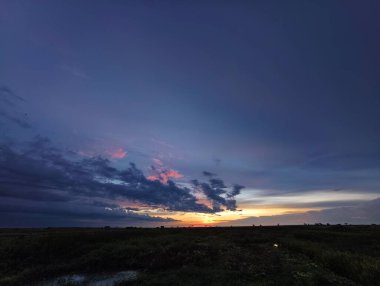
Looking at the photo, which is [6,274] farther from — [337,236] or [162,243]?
[337,236]

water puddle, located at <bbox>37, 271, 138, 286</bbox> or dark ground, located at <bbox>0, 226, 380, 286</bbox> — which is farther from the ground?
dark ground, located at <bbox>0, 226, 380, 286</bbox>

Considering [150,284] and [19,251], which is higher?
[19,251]

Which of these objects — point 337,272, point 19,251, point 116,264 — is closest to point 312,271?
point 337,272

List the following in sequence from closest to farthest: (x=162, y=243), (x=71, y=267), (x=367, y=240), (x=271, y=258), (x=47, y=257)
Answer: (x=271, y=258) < (x=71, y=267) < (x=47, y=257) < (x=162, y=243) < (x=367, y=240)

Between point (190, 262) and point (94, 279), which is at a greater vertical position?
point (190, 262)

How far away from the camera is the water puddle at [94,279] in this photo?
1208 inches

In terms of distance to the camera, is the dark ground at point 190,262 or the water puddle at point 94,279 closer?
the dark ground at point 190,262

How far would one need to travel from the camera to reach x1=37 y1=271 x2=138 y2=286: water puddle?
1208 inches

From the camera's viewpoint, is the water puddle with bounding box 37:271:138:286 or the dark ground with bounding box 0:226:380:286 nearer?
the dark ground with bounding box 0:226:380:286

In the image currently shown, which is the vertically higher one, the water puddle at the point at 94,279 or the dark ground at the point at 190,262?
the dark ground at the point at 190,262

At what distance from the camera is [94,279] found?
108ft

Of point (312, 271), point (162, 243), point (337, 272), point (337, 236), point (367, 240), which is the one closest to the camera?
point (312, 271)

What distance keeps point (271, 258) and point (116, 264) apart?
18.3 m

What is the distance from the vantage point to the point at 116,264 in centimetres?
3944
